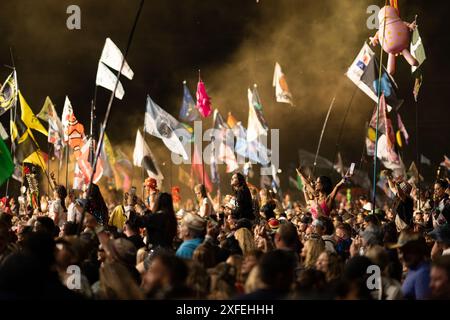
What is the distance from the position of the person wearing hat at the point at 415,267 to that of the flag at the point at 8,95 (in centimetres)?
1019

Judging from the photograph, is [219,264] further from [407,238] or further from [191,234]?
[407,238]

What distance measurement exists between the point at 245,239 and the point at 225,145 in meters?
12.9

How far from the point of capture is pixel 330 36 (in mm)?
29219

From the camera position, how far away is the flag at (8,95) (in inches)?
588

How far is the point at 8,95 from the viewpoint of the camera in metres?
15.2

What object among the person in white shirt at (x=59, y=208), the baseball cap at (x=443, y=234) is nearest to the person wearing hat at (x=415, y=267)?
the baseball cap at (x=443, y=234)

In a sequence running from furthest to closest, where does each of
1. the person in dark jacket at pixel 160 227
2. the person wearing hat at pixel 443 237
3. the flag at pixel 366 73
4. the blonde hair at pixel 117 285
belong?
1. the flag at pixel 366 73
2. the person in dark jacket at pixel 160 227
3. the person wearing hat at pixel 443 237
4. the blonde hair at pixel 117 285

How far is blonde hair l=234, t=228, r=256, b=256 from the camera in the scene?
7.92m

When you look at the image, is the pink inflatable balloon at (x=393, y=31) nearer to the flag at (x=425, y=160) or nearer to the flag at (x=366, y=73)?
the flag at (x=366, y=73)

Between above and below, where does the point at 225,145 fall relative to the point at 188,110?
below

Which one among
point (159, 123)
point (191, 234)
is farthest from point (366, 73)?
point (191, 234)

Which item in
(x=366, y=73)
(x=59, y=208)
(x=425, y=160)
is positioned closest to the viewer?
(x=59, y=208)
